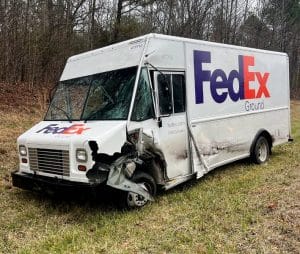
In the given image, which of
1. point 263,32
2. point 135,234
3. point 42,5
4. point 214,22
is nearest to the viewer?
point 135,234

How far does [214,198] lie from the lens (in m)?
6.72

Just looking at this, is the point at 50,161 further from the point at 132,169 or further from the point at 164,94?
the point at 164,94

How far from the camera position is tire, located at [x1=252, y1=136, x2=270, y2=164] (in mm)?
9430

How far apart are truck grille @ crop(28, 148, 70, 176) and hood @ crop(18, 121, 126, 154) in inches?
3.6

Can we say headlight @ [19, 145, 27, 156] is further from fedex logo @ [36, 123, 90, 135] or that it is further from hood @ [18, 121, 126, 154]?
fedex logo @ [36, 123, 90, 135]

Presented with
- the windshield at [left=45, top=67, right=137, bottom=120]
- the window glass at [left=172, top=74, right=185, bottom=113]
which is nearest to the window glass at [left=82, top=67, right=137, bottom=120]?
the windshield at [left=45, top=67, right=137, bottom=120]

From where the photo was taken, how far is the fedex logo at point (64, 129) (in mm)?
6107

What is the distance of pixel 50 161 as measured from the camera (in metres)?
6.11

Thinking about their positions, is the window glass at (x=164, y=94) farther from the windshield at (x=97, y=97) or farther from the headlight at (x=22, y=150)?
the headlight at (x=22, y=150)

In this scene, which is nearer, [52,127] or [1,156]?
[52,127]

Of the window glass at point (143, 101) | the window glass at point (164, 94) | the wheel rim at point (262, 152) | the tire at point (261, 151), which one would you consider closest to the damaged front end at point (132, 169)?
the window glass at point (143, 101)

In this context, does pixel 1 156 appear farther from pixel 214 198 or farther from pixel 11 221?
pixel 214 198

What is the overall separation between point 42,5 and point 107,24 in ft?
17.1

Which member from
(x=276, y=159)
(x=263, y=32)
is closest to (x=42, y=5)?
(x=276, y=159)
